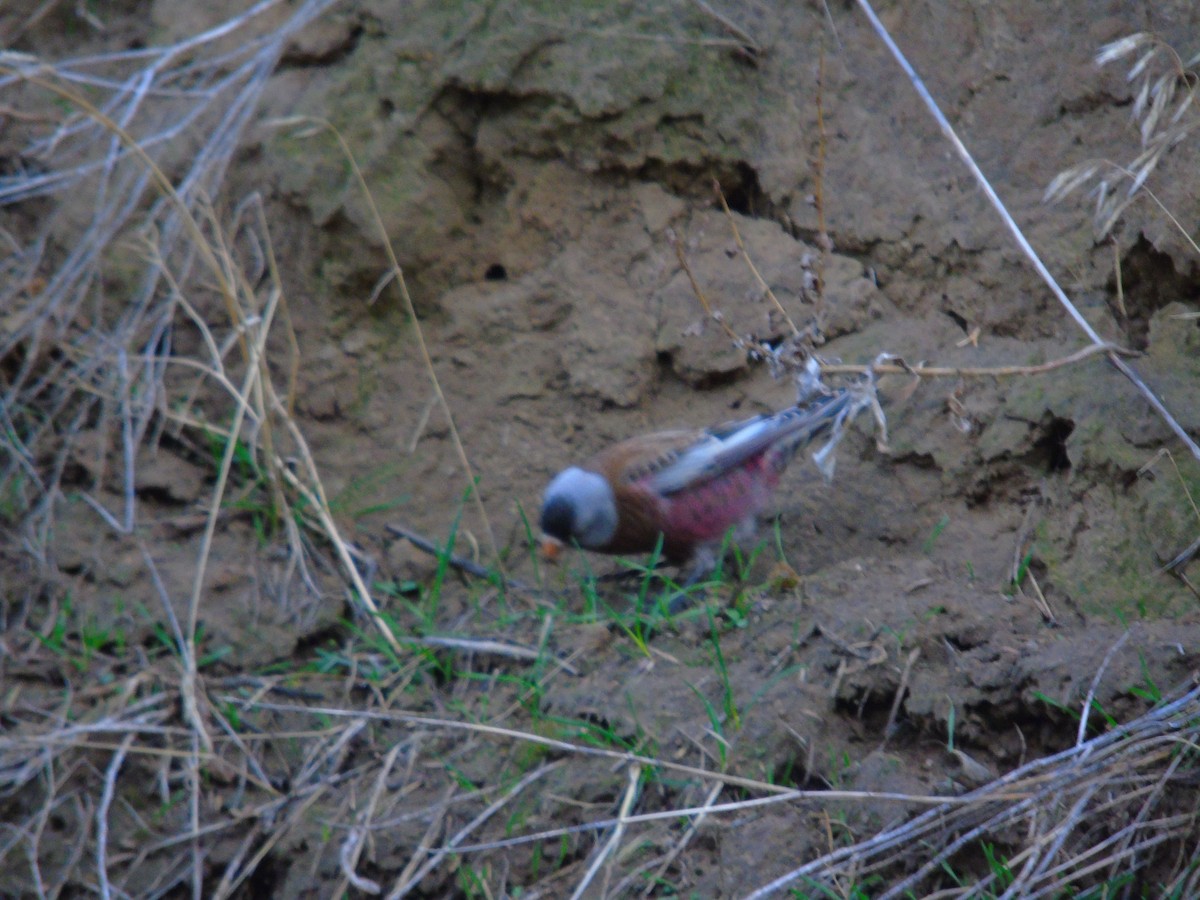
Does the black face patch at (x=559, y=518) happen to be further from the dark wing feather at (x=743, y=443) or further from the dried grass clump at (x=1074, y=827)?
the dried grass clump at (x=1074, y=827)

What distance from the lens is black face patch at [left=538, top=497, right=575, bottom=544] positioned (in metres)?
4.15

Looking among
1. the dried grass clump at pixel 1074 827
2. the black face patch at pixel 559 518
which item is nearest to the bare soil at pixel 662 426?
the dried grass clump at pixel 1074 827

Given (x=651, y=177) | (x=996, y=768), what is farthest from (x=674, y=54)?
(x=996, y=768)

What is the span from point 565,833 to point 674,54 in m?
2.93

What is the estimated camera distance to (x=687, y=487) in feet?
13.6

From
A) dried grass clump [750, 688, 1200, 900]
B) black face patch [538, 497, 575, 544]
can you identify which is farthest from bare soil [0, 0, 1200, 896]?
black face patch [538, 497, 575, 544]

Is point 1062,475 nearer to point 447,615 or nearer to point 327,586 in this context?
point 447,615

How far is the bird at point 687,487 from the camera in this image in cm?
414

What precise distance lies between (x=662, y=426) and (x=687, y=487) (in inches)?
22.3

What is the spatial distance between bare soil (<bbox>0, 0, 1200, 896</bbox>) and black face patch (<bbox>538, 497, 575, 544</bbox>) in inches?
8.1

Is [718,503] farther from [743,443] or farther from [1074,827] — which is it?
[1074,827]

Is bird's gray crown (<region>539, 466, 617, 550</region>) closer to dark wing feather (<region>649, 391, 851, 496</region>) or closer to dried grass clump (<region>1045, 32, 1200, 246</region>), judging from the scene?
dark wing feather (<region>649, 391, 851, 496</region>)

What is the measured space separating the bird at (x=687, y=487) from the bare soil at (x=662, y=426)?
170 millimetres

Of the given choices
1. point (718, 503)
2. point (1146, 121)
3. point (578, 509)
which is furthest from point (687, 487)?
point (1146, 121)
